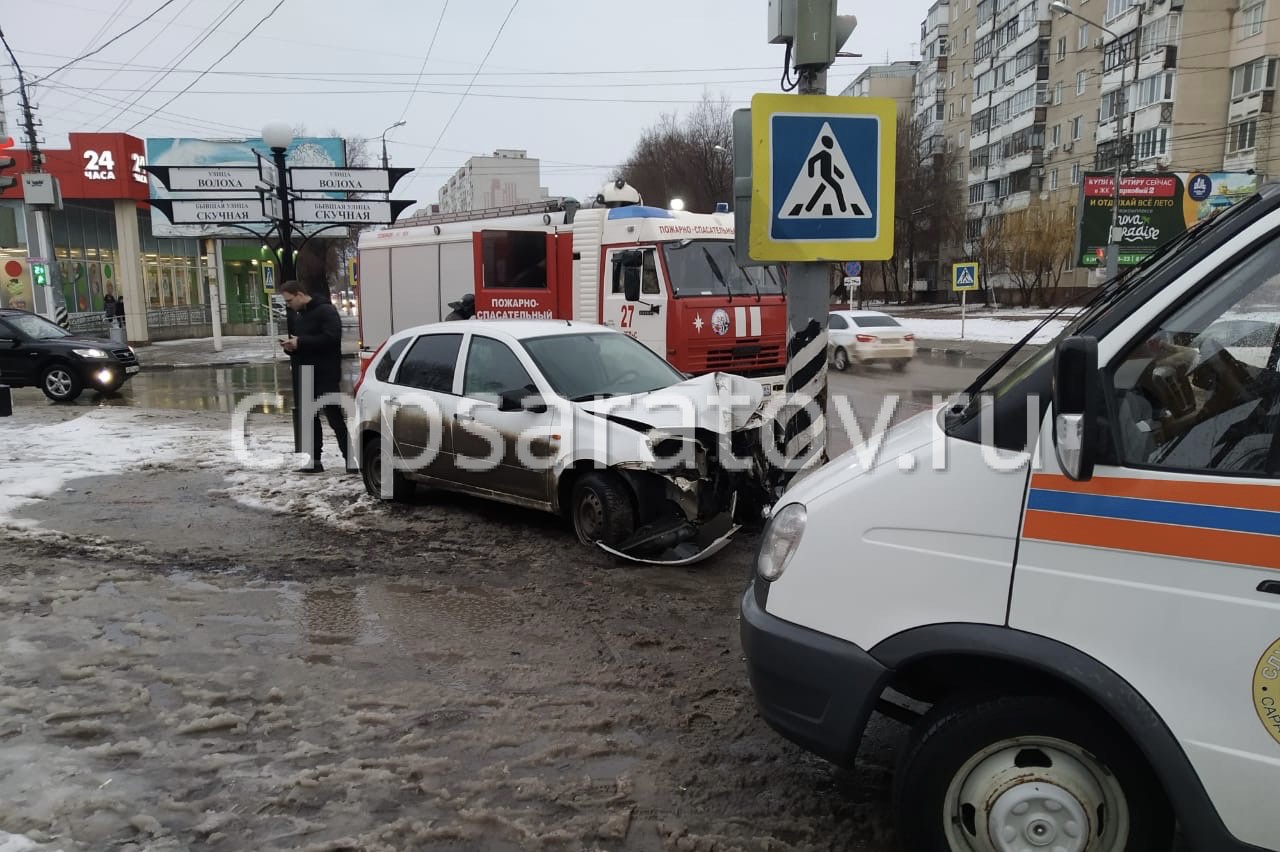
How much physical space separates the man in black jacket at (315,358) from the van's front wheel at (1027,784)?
737cm

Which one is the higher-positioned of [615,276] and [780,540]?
[615,276]

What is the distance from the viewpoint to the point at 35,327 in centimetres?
1662

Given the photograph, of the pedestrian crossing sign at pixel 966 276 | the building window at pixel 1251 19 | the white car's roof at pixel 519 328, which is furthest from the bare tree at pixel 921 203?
the white car's roof at pixel 519 328

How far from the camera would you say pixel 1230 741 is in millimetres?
2162

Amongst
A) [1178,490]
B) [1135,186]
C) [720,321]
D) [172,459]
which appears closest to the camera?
[1178,490]

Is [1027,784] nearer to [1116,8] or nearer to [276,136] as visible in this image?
[276,136]

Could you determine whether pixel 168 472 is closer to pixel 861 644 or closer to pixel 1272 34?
pixel 861 644

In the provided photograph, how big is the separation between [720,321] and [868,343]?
37.0ft

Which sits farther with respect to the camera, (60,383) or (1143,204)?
(1143,204)

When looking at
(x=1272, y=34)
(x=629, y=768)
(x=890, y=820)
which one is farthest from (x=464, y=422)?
(x=1272, y=34)

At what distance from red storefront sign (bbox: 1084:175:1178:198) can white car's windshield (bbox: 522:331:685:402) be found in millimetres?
24414

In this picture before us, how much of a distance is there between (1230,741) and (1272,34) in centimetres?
4924

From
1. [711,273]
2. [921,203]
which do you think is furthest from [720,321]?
[921,203]

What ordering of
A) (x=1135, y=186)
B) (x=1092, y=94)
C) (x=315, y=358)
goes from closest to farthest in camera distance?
(x=315, y=358)
(x=1135, y=186)
(x=1092, y=94)
